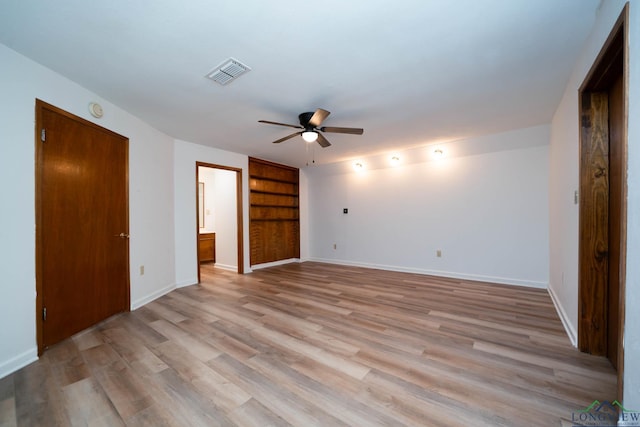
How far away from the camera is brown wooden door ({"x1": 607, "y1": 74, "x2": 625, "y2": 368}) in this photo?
1.69 metres

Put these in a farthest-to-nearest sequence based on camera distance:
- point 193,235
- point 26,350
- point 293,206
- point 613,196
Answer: point 293,206
point 193,235
point 26,350
point 613,196

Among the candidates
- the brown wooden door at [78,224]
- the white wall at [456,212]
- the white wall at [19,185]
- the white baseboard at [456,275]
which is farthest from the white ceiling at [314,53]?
the white baseboard at [456,275]

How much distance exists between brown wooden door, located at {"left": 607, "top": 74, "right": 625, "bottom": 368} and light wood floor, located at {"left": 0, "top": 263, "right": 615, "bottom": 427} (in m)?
0.23

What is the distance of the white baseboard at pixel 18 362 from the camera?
1.76 metres

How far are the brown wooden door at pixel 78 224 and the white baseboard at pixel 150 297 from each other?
0.11 metres

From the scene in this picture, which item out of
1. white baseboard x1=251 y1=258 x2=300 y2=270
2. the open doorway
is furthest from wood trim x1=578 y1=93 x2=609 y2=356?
white baseboard x1=251 y1=258 x2=300 y2=270

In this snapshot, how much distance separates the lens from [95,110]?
256 centimetres

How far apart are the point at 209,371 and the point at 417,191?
4.41 m

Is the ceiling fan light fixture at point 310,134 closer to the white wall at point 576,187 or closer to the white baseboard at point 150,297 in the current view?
the white wall at point 576,187

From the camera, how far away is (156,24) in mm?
1619

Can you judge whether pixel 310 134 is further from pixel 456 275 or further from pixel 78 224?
pixel 456 275

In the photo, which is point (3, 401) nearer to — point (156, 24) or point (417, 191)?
point (156, 24)

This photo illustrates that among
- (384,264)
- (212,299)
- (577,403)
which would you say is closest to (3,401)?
(212,299)

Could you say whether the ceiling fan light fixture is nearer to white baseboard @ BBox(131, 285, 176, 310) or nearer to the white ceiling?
the white ceiling
